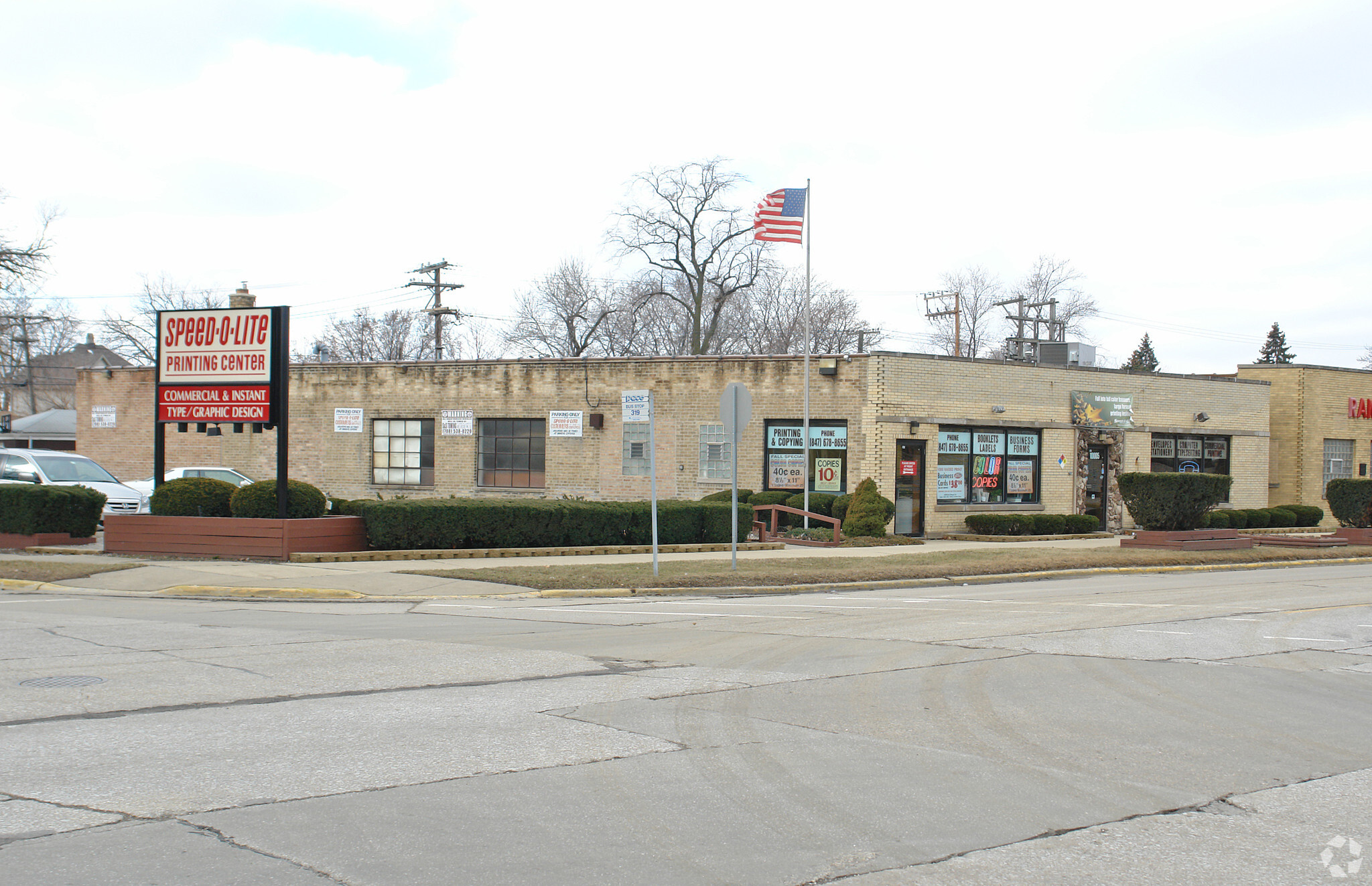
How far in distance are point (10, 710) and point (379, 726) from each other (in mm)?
2617

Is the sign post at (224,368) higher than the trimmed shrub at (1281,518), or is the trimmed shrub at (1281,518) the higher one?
the sign post at (224,368)

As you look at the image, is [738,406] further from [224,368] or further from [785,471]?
[785,471]

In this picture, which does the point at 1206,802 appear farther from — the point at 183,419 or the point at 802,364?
the point at 802,364

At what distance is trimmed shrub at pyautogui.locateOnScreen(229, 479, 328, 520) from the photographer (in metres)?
19.0

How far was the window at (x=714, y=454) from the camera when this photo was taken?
28.4m

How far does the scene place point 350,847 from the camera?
482 centimetres

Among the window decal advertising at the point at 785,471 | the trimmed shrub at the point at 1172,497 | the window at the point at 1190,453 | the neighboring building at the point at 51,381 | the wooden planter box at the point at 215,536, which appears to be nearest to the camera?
the wooden planter box at the point at 215,536

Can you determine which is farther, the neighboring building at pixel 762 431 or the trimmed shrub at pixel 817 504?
the neighboring building at pixel 762 431

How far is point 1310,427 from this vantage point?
35906 millimetres

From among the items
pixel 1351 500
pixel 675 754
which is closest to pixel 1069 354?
pixel 1351 500

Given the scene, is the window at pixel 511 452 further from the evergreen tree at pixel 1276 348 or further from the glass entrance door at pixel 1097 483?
the evergreen tree at pixel 1276 348

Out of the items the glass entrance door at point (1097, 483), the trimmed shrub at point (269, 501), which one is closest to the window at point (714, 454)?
the glass entrance door at point (1097, 483)
